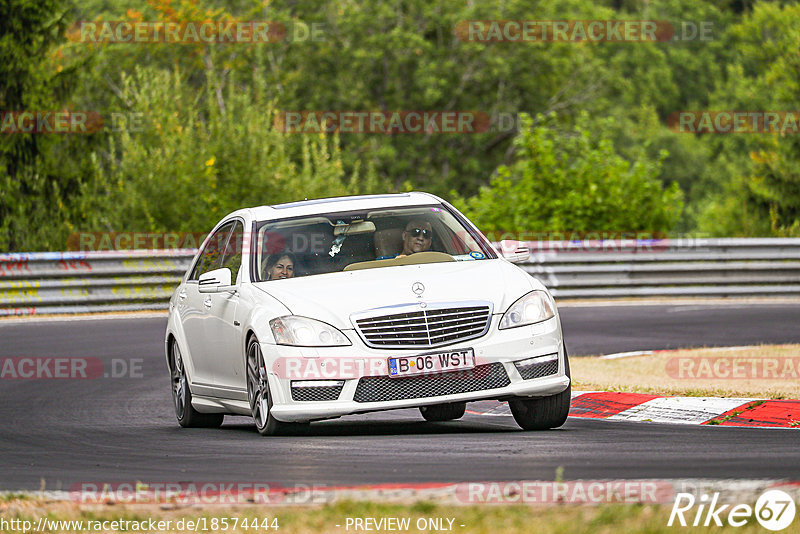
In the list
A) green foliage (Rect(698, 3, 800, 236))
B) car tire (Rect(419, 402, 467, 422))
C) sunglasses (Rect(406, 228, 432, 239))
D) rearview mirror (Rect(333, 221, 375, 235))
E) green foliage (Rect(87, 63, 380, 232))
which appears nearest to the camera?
rearview mirror (Rect(333, 221, 375, 235))

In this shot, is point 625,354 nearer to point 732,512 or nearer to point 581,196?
point 732,512

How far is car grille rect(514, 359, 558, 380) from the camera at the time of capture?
898 centimetres

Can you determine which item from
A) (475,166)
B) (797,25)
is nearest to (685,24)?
(475,166)

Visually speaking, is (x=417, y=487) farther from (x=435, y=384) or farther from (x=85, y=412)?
(x=85, y=412)

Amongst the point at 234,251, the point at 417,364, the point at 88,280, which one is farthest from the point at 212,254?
the point at 88,280

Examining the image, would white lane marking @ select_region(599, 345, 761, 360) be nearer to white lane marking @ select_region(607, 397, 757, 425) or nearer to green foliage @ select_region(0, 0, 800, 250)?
white lane marking @ select_region(607, 397, 757, 425)

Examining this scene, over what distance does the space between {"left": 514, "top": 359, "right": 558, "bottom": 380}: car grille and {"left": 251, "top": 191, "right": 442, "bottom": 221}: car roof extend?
5.76ft

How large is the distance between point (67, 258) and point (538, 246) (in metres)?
7.72

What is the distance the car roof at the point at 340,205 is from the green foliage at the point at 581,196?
63.2 ft

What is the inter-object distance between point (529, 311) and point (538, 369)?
365mm

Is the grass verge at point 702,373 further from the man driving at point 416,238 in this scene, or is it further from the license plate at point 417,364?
the license plate at point 417,364

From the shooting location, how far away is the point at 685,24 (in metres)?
79.1

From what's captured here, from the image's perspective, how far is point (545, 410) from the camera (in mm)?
9398

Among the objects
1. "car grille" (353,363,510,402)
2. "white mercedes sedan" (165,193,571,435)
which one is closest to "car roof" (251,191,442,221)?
"white mercedes sedan" (165,193,571,435)
